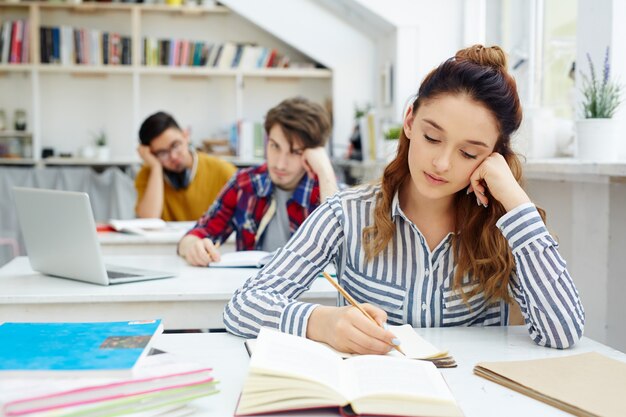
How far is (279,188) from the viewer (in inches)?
102

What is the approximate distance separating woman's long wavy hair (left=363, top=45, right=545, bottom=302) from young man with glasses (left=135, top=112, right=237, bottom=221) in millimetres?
2399

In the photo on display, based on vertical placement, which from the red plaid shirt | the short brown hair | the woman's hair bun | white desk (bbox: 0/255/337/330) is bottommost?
white desk (bbox: 0/255/337/330)

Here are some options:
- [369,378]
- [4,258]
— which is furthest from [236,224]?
[4,258]

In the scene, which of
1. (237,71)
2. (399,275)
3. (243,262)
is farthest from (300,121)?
(237,71)

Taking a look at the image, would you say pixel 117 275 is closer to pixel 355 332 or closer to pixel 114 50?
pixel 355 332

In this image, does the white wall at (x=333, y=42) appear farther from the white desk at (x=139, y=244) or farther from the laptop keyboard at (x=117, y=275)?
the laptop keyboard at (x=117, y=275)

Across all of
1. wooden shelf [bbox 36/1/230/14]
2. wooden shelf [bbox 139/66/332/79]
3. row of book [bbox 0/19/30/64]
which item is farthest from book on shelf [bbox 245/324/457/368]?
row of book [bbox 0/19/30/64]

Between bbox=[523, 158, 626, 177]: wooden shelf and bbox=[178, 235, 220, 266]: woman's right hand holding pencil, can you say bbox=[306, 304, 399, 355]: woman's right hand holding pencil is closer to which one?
bbox=[523, 158, 626, 177]: wooden shelf

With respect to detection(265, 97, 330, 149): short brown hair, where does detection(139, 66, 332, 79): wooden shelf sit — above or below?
above

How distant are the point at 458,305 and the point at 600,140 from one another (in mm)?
837

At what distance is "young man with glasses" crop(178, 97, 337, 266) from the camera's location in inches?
97.8

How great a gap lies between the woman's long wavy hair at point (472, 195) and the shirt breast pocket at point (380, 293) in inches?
2.4

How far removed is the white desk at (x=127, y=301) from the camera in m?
1.80

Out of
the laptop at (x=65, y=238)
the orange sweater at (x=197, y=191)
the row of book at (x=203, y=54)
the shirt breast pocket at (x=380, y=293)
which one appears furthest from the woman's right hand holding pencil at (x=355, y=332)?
the row of book at (x=203, y=54)
